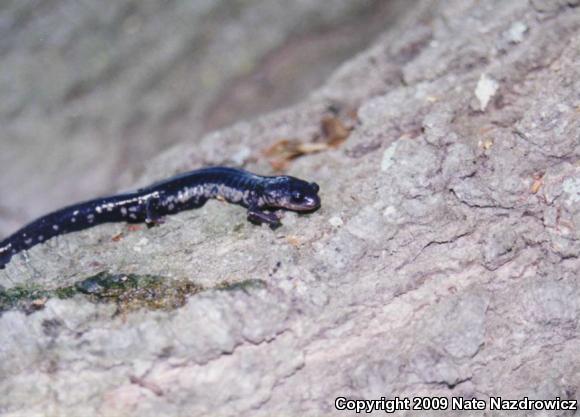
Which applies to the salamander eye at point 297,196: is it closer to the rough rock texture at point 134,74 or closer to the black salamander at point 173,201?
the black salamander at point 173,201

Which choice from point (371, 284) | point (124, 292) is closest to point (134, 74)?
point (124, 292)

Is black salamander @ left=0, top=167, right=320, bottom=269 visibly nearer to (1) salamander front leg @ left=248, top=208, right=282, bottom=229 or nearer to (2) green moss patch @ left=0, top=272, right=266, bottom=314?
(1) salamander front leg @ left=248, top=208, right=282, bottom=229

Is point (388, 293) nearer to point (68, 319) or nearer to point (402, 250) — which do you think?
point (402, 250)

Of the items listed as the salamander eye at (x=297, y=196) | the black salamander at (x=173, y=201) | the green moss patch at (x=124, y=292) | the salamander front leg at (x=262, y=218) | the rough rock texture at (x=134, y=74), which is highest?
the rough rock texture at (x=134, y=74)

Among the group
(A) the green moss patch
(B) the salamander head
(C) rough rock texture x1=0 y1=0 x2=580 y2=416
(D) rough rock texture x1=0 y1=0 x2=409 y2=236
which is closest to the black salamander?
(B) the salamander head

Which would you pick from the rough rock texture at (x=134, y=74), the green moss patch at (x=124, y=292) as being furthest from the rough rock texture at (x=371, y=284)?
the rough rock texture at (x=134, y=74)

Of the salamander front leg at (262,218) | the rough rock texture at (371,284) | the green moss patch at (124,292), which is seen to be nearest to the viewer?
the rough rock texture at (371,284)

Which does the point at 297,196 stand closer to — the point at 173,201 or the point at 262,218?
the point at 262,218
